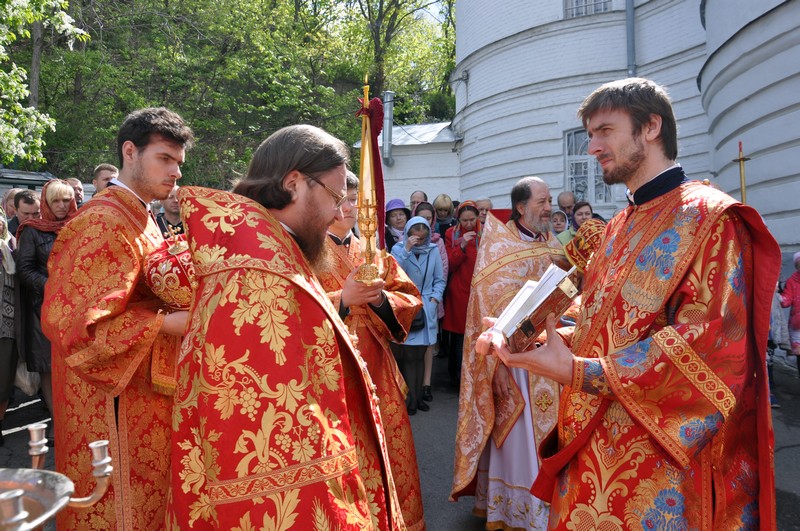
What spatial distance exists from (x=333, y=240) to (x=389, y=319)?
727 mm

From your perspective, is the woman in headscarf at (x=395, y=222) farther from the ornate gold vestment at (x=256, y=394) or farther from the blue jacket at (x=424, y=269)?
the ornate gold vestment at (x=256, y=394)

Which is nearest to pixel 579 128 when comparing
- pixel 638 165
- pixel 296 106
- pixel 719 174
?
pixel 719 174

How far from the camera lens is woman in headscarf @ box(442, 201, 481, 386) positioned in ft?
23.9

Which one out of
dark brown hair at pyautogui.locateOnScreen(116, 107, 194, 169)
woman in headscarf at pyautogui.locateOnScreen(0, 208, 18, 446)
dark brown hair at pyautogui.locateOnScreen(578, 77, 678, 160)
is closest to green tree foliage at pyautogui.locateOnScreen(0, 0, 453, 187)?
woman in headscarf at pyautogui.locateOnScreen(0, 208, 18, 446)

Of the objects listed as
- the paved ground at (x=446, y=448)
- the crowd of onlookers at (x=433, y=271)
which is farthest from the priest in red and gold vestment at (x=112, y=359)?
the crowd of onlookers at (x=433, y=271)

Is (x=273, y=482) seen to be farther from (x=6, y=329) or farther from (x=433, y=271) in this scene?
(x=433, y=271)

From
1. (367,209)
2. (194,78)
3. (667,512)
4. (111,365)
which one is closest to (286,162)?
(367,209)

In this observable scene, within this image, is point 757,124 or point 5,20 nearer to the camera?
point 757,124

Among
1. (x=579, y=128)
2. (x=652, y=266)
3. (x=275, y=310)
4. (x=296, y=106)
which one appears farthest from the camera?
(x=296, y=106)

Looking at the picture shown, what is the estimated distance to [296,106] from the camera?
22.5 metres

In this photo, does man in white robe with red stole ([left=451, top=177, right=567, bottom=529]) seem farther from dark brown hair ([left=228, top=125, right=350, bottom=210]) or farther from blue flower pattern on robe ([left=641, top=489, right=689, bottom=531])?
dark brown hair ([left=228, top=125, right=350, bottom=210])

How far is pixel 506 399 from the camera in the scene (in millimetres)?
3826

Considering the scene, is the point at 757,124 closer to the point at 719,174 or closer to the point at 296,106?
the point at 719,174

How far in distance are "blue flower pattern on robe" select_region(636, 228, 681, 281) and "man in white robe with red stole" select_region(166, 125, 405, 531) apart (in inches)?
39.5
